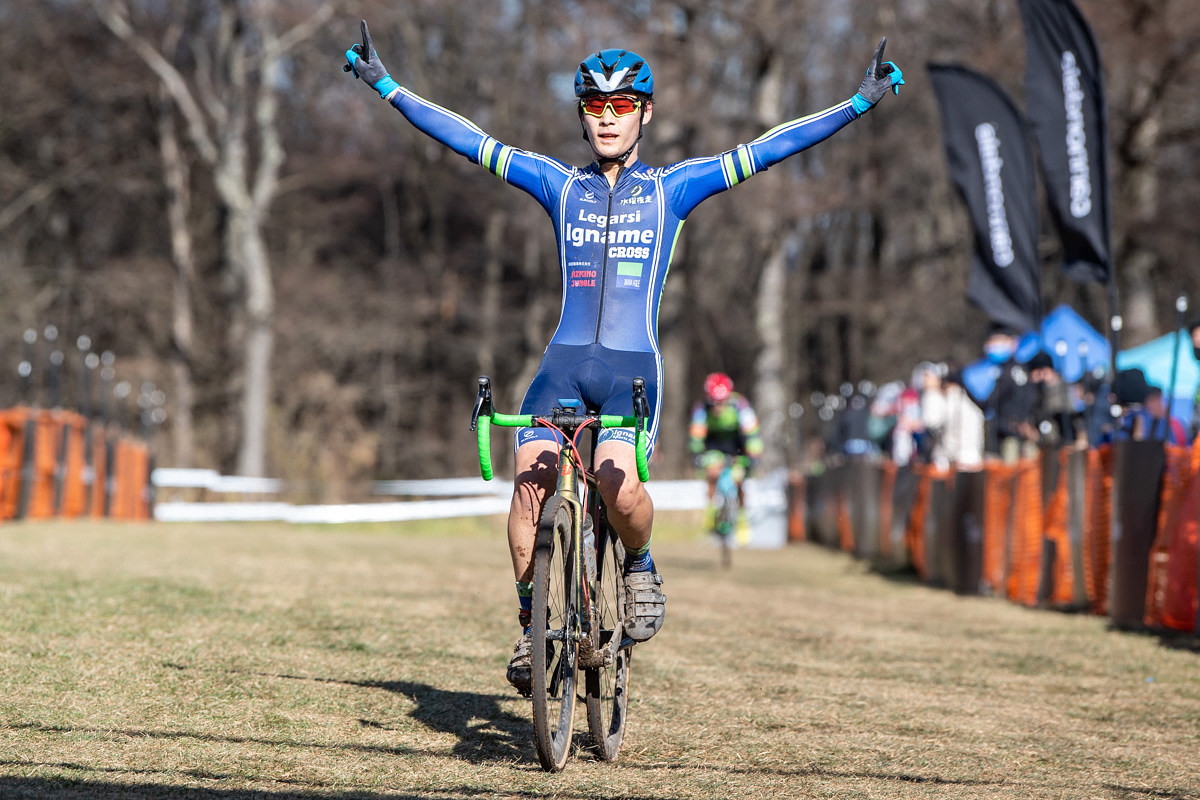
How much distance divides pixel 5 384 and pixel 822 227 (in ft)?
78.0

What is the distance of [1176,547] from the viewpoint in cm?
981

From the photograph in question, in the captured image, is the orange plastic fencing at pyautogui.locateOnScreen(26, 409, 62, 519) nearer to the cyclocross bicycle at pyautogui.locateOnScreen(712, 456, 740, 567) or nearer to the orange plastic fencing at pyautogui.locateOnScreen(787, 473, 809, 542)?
the cyclocross bicycle at pyautogui.locateOnScreen(712, 456, 740, 567)

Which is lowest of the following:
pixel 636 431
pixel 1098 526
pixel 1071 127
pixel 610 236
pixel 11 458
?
pixel 1098 526

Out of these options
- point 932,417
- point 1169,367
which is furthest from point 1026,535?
point 932,417

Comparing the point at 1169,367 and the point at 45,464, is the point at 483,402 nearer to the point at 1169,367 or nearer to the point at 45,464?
the point at 1169,367

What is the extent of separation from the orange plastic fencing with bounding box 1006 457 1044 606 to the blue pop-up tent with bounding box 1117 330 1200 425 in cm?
126

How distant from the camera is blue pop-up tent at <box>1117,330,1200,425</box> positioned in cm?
1252

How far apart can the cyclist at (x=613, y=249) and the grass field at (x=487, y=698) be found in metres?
0.80

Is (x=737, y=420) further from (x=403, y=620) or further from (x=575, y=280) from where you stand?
(x=575, y=280)

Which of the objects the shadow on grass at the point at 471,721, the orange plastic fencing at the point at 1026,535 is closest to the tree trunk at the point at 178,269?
the orange plastic fencing at the point at 1026,535

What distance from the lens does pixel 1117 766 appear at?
19.6ft

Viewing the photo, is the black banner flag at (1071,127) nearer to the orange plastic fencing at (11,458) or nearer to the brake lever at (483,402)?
the brake lever at (483,402)

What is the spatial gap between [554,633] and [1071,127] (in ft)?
34.4

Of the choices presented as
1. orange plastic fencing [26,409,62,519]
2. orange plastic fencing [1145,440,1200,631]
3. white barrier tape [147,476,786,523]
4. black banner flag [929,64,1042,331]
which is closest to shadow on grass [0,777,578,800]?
orange plastic fencing [1145,440,1200,631]
